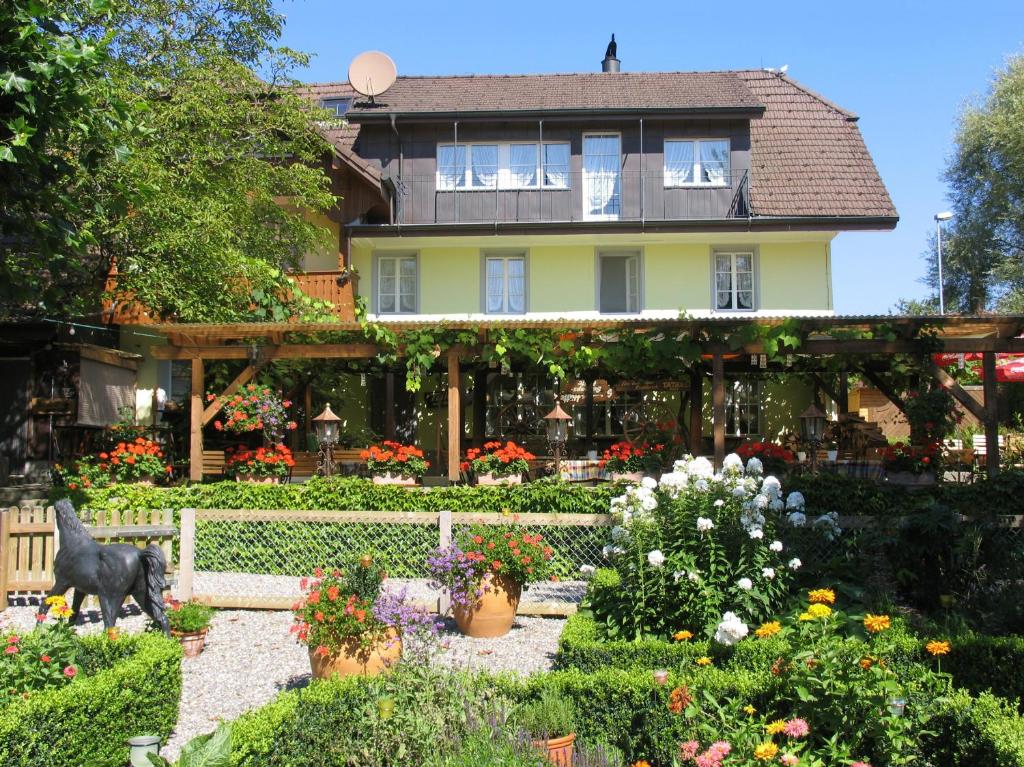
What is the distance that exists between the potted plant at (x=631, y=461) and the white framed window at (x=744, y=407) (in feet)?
20.9

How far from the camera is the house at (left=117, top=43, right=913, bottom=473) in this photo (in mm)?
19078

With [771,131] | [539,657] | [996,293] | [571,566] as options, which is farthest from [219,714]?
[996,293]

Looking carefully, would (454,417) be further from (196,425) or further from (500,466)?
(196,425)

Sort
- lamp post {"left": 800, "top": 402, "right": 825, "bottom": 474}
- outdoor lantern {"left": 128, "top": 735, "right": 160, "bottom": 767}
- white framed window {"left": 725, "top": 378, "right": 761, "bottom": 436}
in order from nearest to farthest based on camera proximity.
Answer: outdoor lantern {"left": 128, "top": 735, "right": 160, "bottom": 767} < lamp post {"left": 800, "top": 402, "right": 825, "bottom": 474} < white framed window {"left": 725, "top": 378, "right": 761, "bottom": 436}

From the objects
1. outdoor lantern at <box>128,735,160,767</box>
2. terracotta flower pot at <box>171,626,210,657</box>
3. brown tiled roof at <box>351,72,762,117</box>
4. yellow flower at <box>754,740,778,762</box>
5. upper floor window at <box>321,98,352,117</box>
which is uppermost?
upper floor window at <box>321,98,352,117</box>

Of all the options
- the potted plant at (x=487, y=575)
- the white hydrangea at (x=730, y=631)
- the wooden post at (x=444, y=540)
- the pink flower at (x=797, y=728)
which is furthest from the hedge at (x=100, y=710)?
the pink flower at (x=797, y=728)

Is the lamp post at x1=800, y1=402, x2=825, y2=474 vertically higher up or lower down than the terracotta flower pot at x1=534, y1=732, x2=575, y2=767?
higher up

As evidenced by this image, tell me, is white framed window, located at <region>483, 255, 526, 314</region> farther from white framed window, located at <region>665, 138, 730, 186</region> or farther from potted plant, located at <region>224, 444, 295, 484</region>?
potted plant, located at <region>224, 444, 295, 484</region>

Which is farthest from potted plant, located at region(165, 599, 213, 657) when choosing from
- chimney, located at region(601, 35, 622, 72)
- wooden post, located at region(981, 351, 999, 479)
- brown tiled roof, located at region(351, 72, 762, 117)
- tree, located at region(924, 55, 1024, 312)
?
tree, located at region(924, 55, 1024, 312)

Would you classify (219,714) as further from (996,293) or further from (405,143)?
(996,293)

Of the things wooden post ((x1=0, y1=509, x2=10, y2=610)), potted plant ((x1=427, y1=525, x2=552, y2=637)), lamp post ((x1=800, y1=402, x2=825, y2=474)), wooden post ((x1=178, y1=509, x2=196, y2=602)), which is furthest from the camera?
lamp post ((x1=800, y1=402, x2=825, y2=474))

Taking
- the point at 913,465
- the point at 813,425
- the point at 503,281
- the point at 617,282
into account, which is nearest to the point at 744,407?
the point at 617,282

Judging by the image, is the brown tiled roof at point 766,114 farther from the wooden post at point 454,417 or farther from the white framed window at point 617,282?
the wooden post at point 454,417

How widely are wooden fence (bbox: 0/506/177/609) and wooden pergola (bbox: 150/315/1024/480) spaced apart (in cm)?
386
